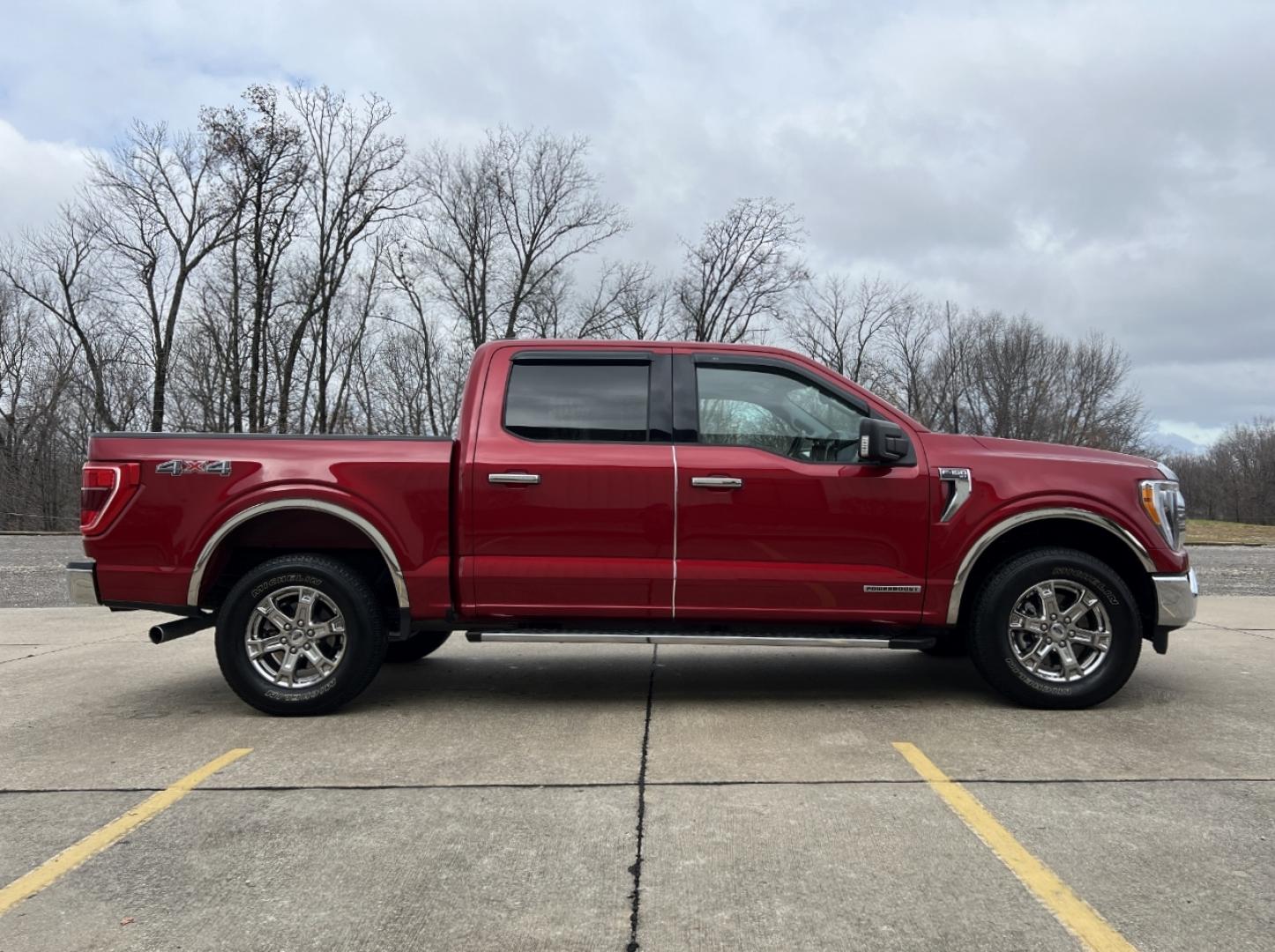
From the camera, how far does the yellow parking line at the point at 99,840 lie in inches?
110

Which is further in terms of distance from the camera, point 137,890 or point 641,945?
point 137,890

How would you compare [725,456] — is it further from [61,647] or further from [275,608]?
[61,647]

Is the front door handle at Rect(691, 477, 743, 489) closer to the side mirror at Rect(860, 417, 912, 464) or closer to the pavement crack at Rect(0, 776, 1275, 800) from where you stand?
the side mirror at Rect(860, 417, 912, 464)

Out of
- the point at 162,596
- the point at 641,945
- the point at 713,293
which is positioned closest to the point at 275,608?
the point at 162,596

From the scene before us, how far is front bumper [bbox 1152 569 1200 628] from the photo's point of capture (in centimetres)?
480

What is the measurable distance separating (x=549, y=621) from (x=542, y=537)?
512mm

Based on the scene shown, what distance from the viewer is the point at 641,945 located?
243 centimetres

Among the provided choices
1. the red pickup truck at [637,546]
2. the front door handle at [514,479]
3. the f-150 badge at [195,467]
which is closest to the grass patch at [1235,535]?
the red pickup truck at [637,546]

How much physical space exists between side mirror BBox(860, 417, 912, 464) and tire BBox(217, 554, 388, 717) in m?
2.84

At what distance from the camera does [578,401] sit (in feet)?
16.5

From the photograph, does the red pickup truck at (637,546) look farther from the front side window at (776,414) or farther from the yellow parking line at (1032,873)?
the yellow parking line at (1032,873)

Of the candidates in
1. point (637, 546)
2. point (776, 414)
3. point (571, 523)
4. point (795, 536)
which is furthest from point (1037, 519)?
point (571, 523)

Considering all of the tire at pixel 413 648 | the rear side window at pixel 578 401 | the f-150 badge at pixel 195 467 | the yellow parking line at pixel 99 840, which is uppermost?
the rear side window at pixel 578 401

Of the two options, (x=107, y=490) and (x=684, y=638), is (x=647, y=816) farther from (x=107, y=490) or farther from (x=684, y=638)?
(x=107, y=490)
